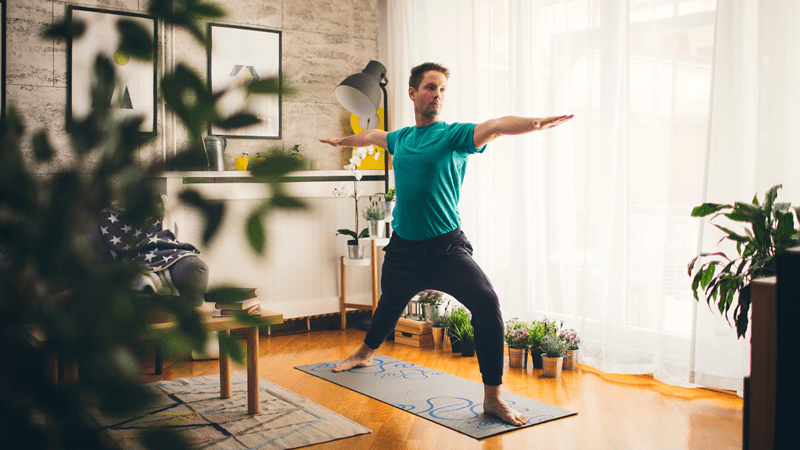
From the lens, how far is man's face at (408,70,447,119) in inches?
115

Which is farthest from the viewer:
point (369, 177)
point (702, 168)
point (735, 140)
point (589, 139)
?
point (369, 177)

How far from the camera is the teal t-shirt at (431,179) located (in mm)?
2871

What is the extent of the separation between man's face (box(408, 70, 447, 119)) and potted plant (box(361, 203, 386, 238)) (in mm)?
1586

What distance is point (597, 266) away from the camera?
11.5 feet

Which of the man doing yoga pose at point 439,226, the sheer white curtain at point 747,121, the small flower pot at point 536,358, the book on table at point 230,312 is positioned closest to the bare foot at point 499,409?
the man doing yoga pose at point 439,226

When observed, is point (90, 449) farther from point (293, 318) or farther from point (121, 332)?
point (293, 318)

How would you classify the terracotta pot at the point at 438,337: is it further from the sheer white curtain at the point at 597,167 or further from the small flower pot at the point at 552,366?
the small flower pot at the point at 552,366

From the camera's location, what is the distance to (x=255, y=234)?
1.06 ft

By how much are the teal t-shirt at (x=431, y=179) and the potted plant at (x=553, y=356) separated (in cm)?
92

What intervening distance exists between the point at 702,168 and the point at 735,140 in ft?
0.82

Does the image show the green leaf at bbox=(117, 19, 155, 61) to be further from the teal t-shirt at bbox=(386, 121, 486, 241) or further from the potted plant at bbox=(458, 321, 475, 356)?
the potted plant at bbox=(458, 321, 475, 356)

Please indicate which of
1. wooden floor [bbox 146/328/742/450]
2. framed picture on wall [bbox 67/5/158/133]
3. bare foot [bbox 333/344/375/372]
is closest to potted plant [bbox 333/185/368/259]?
wooden floor [bbox 146/328/742/450]

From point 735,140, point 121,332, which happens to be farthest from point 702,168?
point 121,332

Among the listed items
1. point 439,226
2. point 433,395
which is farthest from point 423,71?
point 433,395
